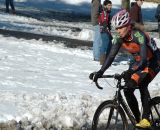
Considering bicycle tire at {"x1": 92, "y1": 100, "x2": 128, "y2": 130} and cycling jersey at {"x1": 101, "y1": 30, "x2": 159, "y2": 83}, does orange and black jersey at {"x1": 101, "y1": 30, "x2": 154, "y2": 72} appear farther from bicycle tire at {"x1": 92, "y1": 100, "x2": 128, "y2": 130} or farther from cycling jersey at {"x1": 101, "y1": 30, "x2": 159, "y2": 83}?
bicycle tire at {"x1": 92, "y1": 100, "x2": 128, "y2": 130}

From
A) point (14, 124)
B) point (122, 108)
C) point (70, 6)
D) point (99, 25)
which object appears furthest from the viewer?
point (70, 6)

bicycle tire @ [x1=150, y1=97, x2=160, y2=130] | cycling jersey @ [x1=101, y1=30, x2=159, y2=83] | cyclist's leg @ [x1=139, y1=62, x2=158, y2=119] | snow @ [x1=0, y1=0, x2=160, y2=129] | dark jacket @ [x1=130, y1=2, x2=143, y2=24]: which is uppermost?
cycling jersey @ [x1=101, y1=30, x2=159, y2=83]

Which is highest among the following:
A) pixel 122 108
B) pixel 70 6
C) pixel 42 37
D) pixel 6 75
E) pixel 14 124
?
pixel 122 108

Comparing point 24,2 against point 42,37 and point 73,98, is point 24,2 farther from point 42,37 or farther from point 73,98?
point 73,98

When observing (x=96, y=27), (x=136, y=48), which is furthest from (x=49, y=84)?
(x=136, y=48)

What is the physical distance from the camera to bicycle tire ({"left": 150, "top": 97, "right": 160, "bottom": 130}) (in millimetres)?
7746

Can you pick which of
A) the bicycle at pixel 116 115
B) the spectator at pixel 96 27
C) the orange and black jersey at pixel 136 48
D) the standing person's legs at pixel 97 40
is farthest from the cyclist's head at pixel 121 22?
the standing person's legs at pixel 97 40

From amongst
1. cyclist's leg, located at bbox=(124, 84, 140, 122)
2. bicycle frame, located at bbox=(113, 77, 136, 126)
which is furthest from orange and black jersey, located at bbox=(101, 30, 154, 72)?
cyclist's leg, located at bbox=(124, 84, 140, 122)

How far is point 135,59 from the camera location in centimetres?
764

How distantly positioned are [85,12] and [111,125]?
29.2m

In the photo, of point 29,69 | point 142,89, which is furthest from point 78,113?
point 29,69

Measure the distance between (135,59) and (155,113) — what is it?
0.86m

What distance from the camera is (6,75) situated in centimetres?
1216

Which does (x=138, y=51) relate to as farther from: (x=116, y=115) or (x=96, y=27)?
(x=96, y=27)
